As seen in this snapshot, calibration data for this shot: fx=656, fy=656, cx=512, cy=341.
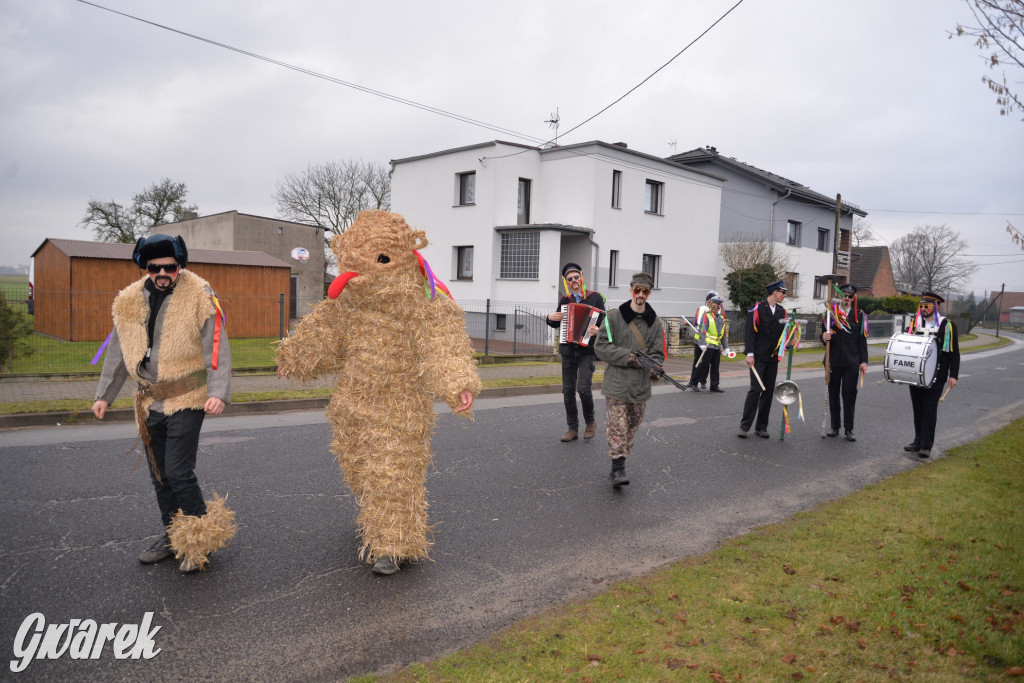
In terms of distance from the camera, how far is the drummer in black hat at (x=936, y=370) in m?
7.86

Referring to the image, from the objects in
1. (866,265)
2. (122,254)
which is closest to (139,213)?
(122,254)

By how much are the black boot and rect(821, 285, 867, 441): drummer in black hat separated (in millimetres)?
4117

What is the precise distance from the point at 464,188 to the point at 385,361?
22.3 meters

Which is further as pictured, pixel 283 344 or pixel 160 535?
pixel 160 535

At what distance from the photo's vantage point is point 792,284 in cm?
3312

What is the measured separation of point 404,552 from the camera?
412 centimetres

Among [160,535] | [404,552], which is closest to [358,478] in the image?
[404,552]

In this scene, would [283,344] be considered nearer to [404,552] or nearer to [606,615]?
[404,552]

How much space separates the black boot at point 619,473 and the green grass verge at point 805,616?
4.58 feet

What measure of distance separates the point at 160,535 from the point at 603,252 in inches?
825

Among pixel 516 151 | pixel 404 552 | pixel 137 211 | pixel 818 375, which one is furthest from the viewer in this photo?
pixel 137 211

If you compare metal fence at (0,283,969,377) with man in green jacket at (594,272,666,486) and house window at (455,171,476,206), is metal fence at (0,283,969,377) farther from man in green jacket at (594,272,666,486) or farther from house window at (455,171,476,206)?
house window at (455,171,476,206)

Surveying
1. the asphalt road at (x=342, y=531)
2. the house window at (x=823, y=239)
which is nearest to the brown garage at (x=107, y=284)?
the asphalt road at (x=342, y=531)

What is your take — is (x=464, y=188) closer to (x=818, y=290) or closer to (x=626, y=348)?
(x=626, y=348)
